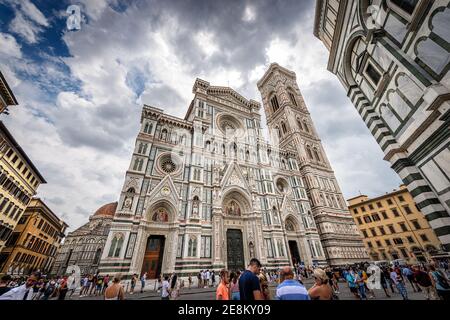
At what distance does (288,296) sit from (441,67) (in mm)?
6298

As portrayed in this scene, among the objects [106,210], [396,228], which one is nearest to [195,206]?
[106,210]

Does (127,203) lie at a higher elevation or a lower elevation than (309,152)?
lower

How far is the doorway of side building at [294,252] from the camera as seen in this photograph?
19.7 meters

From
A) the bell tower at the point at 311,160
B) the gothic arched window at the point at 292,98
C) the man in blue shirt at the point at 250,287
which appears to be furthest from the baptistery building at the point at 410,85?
the gothic arched window at the point at 292,98

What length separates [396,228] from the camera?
30.3 metres

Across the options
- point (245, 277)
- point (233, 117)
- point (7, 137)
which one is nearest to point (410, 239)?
point (233, 117)

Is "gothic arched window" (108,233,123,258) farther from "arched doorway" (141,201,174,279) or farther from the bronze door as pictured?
the bronze door

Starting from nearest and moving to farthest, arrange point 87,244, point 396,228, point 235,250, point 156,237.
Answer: point 156,237, point 235,250, point 396,228, point 87,244

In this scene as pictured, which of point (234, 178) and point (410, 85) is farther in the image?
point (234, 178)

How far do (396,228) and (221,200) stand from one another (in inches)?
1268

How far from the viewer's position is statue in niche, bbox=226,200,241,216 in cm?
1881

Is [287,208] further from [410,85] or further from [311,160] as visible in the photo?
[410,85]

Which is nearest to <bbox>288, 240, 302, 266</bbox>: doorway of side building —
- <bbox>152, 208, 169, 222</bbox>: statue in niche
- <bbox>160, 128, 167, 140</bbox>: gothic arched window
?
<bbox>152, 208, 169, 222</bbox>: statue in niche

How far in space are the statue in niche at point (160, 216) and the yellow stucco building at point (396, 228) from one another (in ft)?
117
